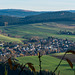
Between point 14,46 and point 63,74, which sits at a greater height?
point 63,74

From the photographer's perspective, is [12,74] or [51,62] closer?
[12,74]

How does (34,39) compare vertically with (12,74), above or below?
below

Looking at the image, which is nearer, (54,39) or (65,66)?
(65,66)

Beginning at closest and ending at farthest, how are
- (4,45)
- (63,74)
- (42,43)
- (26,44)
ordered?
(63,74) → (4,45) → (26,44) → (42,43)

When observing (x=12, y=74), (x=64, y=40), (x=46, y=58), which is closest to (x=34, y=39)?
(x=64, y=40)

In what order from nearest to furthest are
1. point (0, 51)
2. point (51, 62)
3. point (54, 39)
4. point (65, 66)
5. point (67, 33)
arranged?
point (65, 66) < point (51, 62) < point (0, 51) < point (54, 39) < point (67, 33)

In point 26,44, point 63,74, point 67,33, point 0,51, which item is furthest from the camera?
point 67,33

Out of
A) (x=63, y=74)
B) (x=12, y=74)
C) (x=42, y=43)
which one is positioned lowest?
(x=42, y=43)

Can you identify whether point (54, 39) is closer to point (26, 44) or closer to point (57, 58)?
point (26, 44)

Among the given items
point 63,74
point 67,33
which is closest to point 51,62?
point 63,74

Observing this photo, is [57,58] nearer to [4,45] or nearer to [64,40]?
[4,45]
